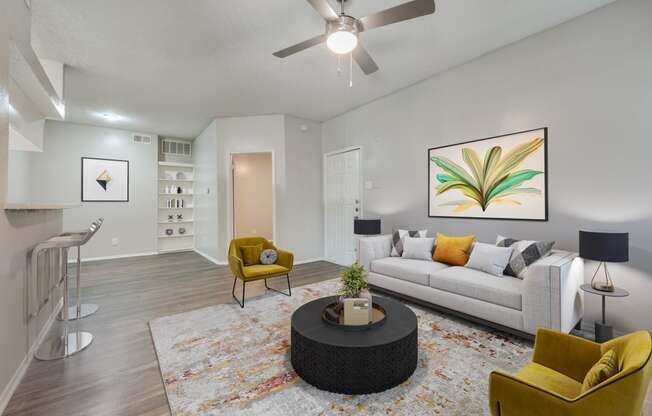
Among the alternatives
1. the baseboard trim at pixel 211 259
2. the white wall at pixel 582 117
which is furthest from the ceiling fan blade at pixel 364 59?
the baseboard trim at pixel 211 259

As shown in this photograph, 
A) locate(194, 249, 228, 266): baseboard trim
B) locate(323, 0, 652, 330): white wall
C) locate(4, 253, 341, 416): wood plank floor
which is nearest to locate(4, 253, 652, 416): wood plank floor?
locate(4, 253, 341, 416): wood plank floor

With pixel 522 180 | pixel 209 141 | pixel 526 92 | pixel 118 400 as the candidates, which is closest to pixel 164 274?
pixel 209 141

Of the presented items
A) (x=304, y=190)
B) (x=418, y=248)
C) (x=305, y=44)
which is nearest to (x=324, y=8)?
(x=305, y=44)

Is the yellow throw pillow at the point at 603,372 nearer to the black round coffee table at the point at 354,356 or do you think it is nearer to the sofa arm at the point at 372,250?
the black round coffee table at the point at 354,356

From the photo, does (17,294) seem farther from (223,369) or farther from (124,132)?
(124,132)

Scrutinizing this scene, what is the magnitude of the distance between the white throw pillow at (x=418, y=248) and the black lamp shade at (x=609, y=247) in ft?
5.04

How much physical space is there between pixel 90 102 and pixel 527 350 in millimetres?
6689

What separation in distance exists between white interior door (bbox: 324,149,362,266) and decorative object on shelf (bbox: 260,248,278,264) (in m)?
1.91

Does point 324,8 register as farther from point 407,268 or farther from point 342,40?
point 407,268

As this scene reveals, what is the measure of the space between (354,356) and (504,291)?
1578 mm

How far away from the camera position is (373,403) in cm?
168

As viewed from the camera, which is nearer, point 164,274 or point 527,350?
point 527,350

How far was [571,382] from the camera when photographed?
1.32 m

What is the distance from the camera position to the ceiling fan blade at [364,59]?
2.61m
